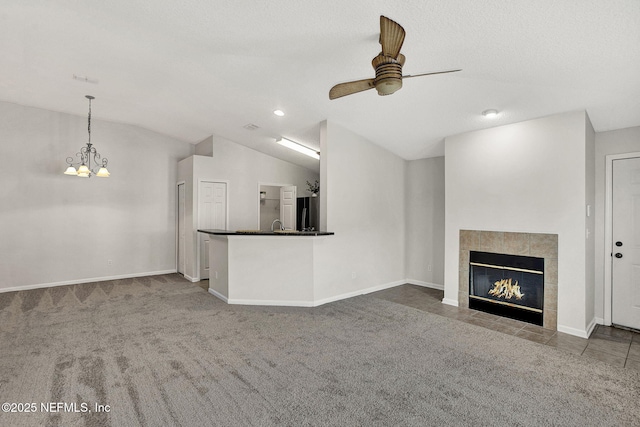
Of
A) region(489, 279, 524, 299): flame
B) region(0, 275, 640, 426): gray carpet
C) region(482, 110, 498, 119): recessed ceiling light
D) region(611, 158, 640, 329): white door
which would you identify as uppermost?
region(482, 110, 498, 119): recessed ceiling light

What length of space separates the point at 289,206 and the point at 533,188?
203 inches

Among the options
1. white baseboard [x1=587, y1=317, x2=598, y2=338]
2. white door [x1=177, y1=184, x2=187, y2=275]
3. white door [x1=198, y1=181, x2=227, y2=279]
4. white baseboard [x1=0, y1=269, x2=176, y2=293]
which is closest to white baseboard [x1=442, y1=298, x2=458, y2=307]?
white baseboard [x1=587, y1=317, x2=598, y2=338]

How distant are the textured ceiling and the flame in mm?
2131

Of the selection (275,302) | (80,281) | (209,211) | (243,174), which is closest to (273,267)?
(275,302)

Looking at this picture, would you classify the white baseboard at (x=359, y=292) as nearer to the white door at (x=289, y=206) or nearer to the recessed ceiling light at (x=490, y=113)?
the white door at (x=289, y=206)

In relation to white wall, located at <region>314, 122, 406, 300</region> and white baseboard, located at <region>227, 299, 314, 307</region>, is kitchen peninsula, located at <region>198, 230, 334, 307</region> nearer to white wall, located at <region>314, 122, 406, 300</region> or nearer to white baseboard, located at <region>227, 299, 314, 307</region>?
white baseboard, located at <region>227, 299, 314, 307</region>

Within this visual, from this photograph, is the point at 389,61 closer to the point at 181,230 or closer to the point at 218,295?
the point at 218,295

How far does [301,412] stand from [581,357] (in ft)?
9.17

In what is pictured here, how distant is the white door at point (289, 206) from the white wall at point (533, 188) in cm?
395

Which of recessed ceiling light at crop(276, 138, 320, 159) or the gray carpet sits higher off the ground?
recessed ceiling light at crop(276, 138, 320, 159)

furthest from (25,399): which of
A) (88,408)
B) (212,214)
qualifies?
(212,214)

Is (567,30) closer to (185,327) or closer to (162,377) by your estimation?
(162,377)

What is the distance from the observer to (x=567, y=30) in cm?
231

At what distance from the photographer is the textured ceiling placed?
2369 millimetres
